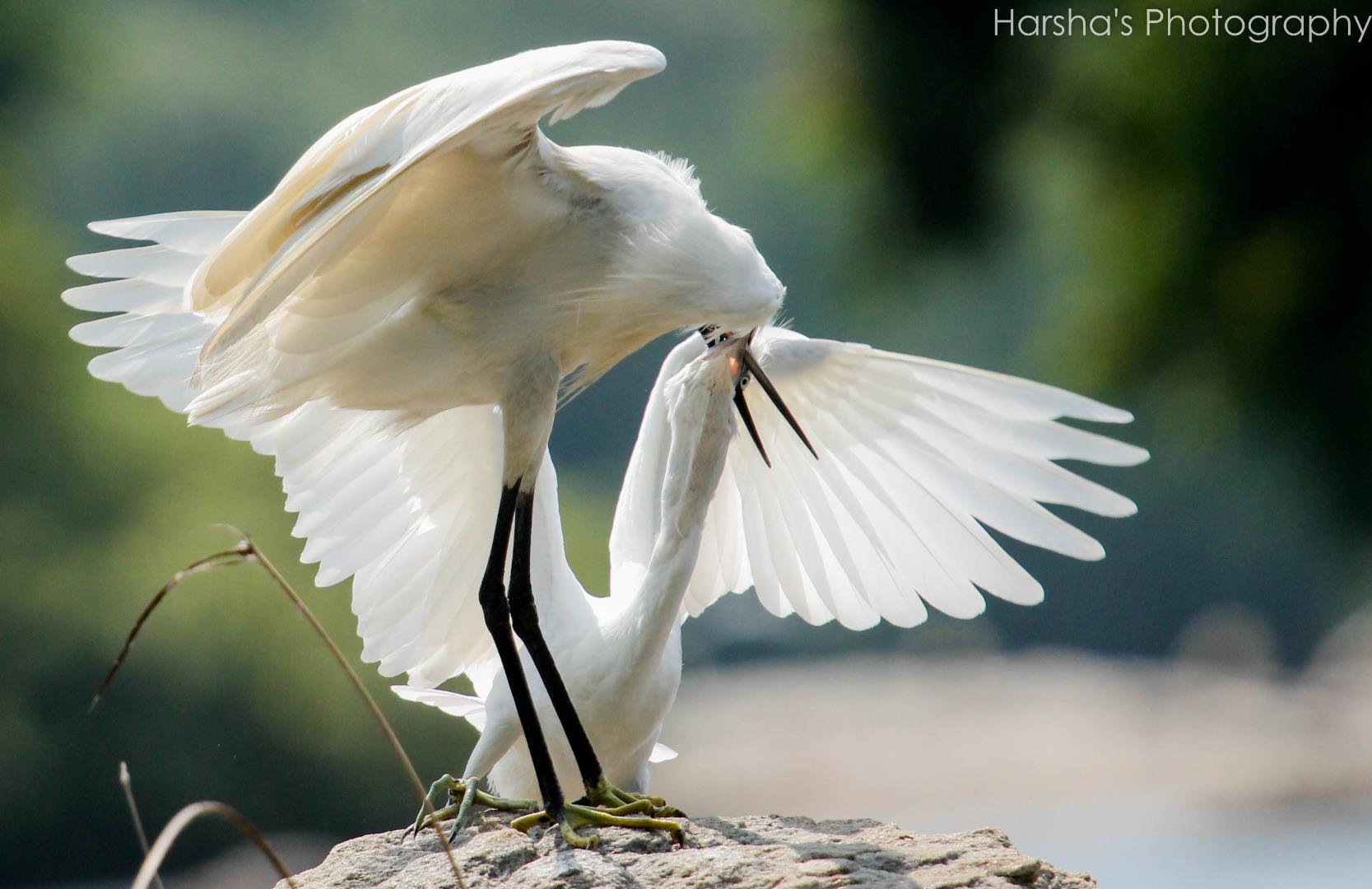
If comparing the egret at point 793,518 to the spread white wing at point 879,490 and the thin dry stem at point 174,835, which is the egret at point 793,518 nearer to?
the spread white wing at point 879,490

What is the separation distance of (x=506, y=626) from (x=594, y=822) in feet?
0.90

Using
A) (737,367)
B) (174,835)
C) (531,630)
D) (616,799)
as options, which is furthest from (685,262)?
(174,835)

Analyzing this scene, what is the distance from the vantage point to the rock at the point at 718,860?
4.17 ft

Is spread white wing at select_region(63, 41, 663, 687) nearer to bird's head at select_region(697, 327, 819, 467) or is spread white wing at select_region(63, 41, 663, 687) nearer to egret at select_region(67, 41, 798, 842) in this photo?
egret at select_region(67, 41, 798, 842)

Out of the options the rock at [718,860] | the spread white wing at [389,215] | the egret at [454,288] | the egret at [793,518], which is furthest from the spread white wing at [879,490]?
the spread white wing at [389,215]

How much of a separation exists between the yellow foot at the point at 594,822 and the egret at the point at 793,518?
0.03ft

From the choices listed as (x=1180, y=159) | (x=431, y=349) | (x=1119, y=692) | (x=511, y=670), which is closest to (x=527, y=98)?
(x=431, y=349)

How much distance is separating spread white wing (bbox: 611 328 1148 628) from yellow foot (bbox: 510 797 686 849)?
437 mm

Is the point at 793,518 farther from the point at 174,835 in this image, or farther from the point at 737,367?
the point at 174,835

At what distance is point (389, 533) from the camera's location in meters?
1.96

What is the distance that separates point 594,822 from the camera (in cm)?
150

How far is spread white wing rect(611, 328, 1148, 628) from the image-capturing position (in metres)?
1.68

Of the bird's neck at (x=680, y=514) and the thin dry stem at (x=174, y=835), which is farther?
the bird's neck at (x=680, y=514)

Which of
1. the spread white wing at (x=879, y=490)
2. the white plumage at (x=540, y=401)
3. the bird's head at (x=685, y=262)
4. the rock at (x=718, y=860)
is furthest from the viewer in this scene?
the spread white wing at (x=879, y=490)
